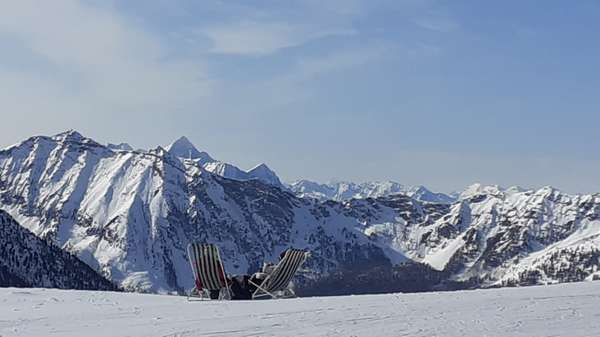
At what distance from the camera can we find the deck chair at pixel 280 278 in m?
28.4

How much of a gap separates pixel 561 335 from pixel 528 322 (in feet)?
5.32

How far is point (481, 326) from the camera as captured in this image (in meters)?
16.9

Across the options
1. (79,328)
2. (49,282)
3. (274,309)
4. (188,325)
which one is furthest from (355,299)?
(49,282)

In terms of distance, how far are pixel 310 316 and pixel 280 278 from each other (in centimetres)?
1090

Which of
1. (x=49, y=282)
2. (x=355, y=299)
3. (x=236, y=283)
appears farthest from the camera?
(x=49, y=282)

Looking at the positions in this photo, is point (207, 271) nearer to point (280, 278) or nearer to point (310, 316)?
point (280, 278)

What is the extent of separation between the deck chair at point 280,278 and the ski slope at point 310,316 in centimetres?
530

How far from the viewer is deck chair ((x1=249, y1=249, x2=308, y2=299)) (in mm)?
28422

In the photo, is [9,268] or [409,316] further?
[9,268]

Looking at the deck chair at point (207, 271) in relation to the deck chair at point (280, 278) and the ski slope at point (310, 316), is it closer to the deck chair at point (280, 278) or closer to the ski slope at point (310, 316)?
the deck chair at point (280, 278)

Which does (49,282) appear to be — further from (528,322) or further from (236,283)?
(528,322)

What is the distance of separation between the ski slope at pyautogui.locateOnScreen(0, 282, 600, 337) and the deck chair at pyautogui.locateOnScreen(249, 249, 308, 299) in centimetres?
530

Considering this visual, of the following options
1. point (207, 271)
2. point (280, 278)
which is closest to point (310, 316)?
point (207, 271)

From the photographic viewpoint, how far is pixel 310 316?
59.6 ft
